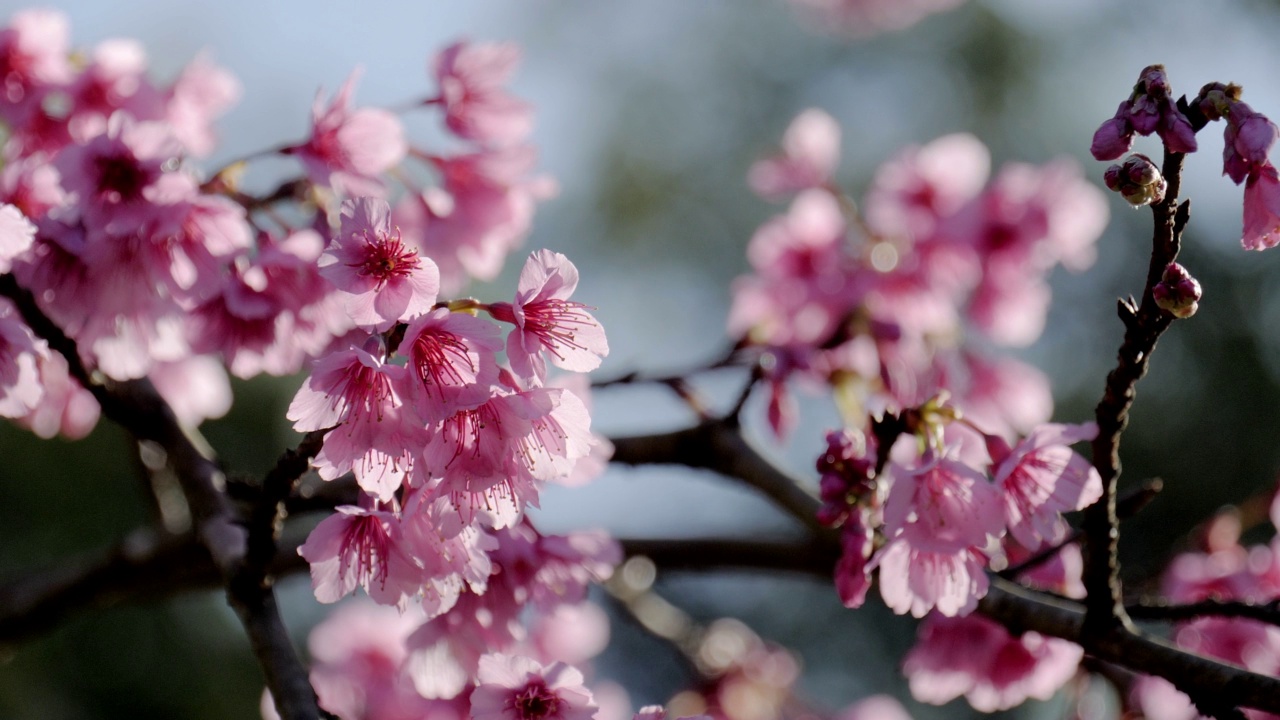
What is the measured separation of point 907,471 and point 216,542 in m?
0.73

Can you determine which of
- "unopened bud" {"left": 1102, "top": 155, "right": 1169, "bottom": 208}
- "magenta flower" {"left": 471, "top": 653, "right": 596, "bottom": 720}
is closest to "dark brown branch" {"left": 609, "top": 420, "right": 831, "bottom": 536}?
"magenta flower" {"left": 471, "top": 653, "right": 596, "bottom": 720}

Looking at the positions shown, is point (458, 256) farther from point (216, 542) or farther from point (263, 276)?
point (216, 542)

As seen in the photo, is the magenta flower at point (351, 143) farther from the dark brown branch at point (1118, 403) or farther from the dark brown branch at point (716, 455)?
the dark brown branch at point (1118, 403)

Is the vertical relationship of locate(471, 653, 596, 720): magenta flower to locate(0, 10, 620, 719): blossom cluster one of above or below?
below

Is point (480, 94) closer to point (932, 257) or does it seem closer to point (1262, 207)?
point (932, 257)

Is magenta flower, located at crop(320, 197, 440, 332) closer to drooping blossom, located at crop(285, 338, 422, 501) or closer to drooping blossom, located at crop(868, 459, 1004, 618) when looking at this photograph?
drooping blossom, located at crop(285, 338, 422, 501)

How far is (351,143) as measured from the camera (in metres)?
1.41

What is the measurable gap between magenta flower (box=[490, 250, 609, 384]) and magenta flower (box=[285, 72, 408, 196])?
44 cm

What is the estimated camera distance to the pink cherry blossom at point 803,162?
90.4 inches

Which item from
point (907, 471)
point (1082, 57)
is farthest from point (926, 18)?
point (907, 471)

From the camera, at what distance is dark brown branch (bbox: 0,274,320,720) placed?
1.08 metres

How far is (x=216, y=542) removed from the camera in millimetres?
1254

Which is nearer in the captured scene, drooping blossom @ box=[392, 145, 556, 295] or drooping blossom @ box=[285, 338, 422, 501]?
drooping blossom @ box=[285, 338, 422, 501]

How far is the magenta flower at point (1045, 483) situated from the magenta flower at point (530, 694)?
1.49ft
